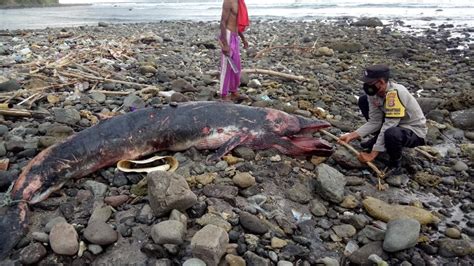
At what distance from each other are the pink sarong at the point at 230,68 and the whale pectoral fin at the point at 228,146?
1940 millimetres

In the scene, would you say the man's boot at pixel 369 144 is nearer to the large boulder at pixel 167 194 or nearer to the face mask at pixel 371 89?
the face mask at pixel 371 89

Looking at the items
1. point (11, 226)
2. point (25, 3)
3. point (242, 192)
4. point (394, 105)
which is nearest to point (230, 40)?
point (394, 105)

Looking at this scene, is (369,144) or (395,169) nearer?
(395,169)

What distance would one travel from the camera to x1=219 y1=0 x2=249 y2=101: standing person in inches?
250

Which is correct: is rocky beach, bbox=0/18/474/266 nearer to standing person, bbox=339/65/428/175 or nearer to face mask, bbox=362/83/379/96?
standing person, bbox=339/65/428/175

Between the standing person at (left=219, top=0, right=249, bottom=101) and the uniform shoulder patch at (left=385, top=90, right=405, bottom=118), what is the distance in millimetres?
2846

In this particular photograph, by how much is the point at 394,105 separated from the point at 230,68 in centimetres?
298

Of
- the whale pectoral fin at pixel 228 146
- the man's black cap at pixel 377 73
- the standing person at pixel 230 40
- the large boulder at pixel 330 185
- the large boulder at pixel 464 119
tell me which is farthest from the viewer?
the standing person at pixel 230 40

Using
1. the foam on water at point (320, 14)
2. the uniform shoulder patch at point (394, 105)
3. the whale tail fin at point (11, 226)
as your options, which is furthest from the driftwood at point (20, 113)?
the foam on water at point (320, 14)

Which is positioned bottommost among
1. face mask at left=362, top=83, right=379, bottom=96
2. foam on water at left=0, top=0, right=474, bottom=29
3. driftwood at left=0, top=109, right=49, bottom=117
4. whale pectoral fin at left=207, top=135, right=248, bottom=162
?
whale pectoral fin at left=207, top=135, right=248, bottom=162

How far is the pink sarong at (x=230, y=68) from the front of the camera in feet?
21.0

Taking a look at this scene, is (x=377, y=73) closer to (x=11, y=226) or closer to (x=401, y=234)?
(x=401, y=234)

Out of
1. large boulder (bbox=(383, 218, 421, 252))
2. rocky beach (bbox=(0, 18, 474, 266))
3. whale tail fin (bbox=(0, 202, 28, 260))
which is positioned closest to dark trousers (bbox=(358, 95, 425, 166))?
rocky beach (bbox=(0, 18, 474, 266))

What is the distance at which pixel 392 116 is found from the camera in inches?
174
